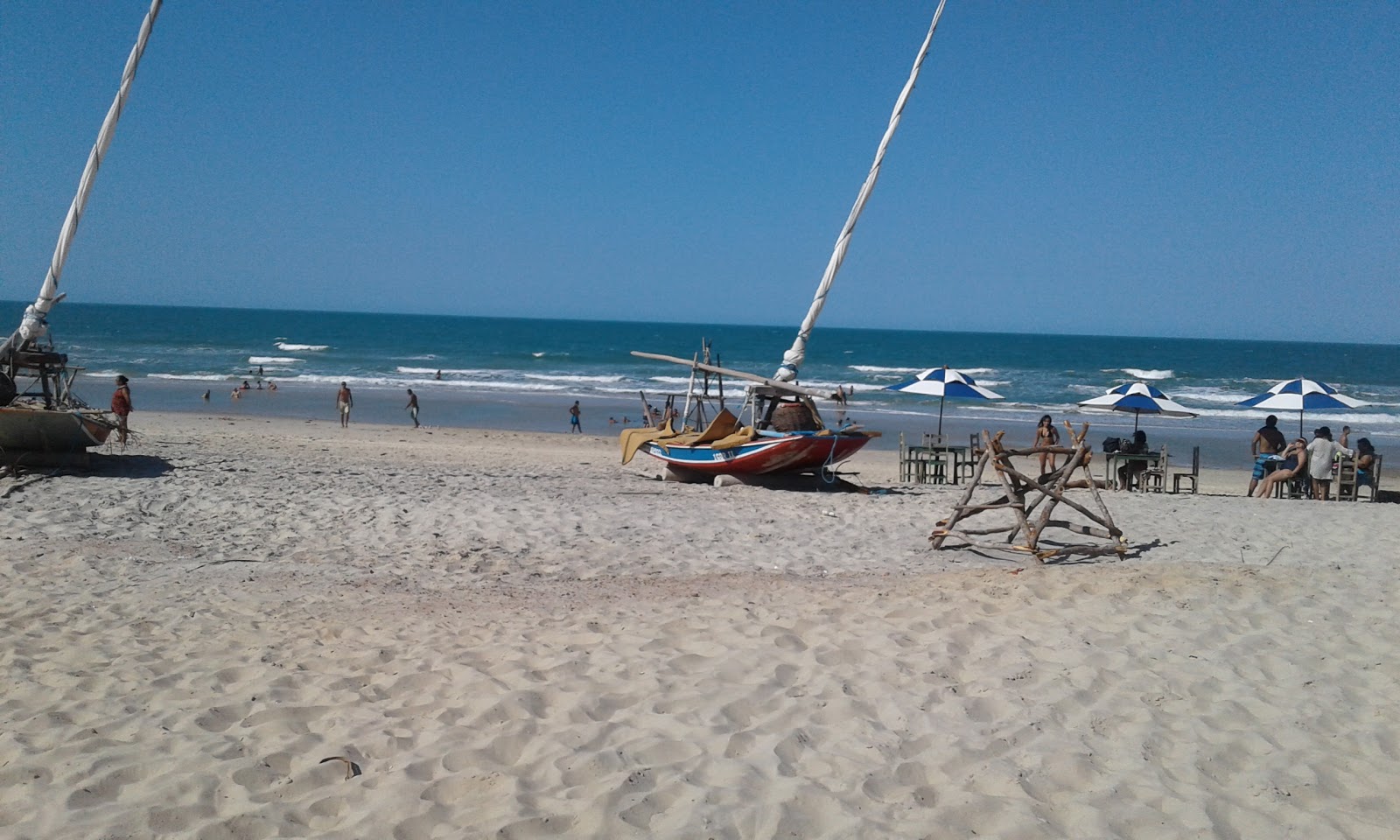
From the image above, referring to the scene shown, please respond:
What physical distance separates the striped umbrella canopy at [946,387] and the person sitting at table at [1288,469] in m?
3.84

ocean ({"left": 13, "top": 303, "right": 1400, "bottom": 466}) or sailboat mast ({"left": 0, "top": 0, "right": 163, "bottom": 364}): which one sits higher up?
sailboat mast ({"left": 0, "top": 0, "right": 163, "bottom": 364})

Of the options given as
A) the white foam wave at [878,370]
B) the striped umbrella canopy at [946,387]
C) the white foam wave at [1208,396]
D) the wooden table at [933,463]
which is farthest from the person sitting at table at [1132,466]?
the white foam wave at [878,370]

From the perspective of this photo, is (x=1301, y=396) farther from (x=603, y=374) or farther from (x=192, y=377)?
(x=192, y=377)

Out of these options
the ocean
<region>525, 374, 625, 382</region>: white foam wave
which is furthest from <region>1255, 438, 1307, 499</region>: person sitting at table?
<region>525, 374, 625, 382</region>: white foam wave

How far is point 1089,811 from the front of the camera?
372cm

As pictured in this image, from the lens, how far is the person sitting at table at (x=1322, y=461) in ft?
42.6

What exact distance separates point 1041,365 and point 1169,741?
223 feet

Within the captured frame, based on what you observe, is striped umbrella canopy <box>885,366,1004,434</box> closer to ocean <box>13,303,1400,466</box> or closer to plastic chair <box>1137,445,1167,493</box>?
ocean <box>13,303,1400,466</box>

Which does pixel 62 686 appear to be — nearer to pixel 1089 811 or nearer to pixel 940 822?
pixel 940 822

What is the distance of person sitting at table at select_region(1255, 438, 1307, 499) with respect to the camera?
43.7 feet

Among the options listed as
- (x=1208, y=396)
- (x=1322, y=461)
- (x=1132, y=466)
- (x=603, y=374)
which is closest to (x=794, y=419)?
(x=1132, y=466)

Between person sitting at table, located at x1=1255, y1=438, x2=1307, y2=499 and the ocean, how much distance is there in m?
1.55

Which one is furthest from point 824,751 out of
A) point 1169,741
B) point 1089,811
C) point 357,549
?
point 357,549

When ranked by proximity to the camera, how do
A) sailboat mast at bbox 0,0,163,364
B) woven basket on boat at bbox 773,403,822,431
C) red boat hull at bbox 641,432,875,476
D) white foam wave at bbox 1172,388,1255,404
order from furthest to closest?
white foam wave at bbox 1172,388,1255,404, woven basket on boat at bbox 773,403,822,431, red boat hull at bbox 641,432,875,476, sailboat mast at bbox 0,0,163,364
